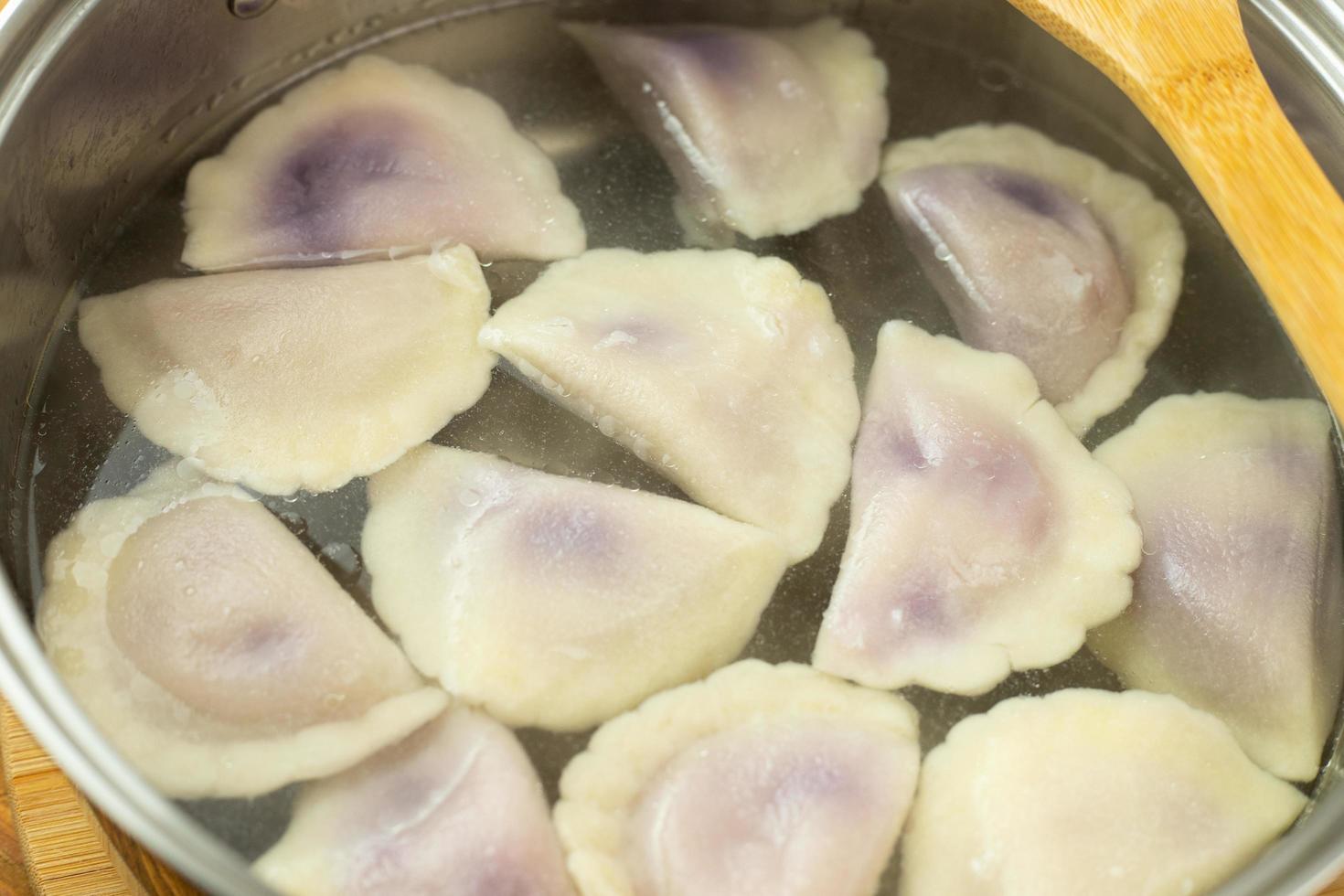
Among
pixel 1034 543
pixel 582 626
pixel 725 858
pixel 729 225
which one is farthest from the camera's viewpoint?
pixel 729 225

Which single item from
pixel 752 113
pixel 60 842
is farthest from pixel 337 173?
pixel 60 842

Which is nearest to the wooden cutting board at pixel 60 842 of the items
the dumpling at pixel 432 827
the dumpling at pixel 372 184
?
the dumpling at pixel 432 827

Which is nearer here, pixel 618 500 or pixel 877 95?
pixel 618 500

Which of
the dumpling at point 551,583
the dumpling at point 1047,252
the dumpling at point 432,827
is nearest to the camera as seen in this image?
the dumpling at point 432,827

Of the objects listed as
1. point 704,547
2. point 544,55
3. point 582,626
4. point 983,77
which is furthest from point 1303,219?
point 544,55

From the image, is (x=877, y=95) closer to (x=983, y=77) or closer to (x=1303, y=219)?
(x=983, y=77)

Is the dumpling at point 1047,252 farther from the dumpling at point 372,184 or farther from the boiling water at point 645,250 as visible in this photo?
the dumpling at point 372,184

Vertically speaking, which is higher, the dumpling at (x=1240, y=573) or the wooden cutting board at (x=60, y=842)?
the dumpling at (x=1240, y=573)

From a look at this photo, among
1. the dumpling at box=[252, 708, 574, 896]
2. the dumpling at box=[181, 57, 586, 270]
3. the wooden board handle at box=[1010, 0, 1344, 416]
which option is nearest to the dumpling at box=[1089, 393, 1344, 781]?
the wooden board handle at box=[1010, 0, 1344, 416]
